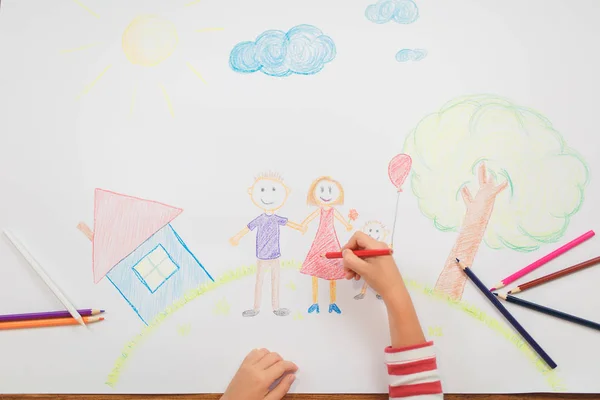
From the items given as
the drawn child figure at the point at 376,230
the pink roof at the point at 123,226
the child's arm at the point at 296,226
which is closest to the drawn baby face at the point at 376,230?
the drawn child figure at the point at 376,230

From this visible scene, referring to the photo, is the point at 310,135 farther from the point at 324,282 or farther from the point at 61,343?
the point at 61,343

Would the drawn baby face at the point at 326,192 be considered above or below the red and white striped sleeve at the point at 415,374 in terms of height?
above

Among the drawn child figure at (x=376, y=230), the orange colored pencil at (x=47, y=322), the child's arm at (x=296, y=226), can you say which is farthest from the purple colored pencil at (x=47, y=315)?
the drawn child figure at (x=376, y=230)

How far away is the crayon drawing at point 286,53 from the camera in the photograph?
0.76m

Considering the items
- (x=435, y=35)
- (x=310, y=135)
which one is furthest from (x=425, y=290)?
(x=435, y=35)

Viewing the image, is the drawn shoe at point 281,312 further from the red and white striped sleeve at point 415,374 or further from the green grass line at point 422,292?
the red and white striped sleeve at point 415,374

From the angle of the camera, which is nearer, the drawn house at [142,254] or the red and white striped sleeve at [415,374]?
the red and white striped sleeve at [415,374]

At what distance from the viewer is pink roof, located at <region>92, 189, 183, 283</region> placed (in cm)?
73

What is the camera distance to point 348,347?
0.69 metres

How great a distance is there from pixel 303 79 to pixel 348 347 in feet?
1.51

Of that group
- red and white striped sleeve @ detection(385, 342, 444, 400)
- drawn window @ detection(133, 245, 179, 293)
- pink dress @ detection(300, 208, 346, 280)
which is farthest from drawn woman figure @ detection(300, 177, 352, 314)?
drawn window @ detection(133, 245, 179, 293)

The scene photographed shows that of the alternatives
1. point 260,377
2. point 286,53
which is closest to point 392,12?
point 286,53

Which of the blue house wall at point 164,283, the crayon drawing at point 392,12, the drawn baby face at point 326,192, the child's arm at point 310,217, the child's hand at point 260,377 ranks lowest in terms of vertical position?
the child's hand at point 260,377

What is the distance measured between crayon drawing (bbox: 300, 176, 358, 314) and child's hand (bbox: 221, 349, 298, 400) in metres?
0.10
